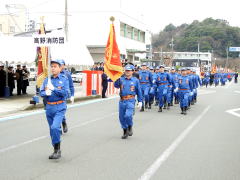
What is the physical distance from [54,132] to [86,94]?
50.7ft

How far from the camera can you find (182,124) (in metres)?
11.8

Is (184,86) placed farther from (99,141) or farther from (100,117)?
(99,141)

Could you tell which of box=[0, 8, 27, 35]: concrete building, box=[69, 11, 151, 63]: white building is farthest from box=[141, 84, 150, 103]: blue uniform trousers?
box=[0, 8, 27, 35]: concrete building

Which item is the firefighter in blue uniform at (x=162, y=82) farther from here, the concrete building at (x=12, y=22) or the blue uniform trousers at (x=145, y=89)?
the concrete building at (x=12, y=22)

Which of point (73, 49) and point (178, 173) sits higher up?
point (73, 49)

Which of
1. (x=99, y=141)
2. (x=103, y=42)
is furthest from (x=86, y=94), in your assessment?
(x=103, y=42)

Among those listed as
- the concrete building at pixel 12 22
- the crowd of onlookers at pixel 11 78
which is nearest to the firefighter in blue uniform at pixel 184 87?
the crowd of onlookers at pixel 11 78

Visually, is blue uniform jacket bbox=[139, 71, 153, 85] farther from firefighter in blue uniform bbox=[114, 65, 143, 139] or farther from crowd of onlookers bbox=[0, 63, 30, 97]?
crowd of onlookers bbox=[0, 63, 30, 97]

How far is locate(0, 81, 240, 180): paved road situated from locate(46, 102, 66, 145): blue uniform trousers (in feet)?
1.42

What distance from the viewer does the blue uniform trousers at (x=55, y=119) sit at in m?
6.71

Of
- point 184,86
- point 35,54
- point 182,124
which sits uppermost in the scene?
point 35,54

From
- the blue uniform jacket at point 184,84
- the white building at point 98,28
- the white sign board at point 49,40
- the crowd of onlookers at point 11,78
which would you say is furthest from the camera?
the white building at point 98,28

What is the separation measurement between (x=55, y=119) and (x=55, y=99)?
37 cm

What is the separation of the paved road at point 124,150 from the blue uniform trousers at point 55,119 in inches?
17.1
